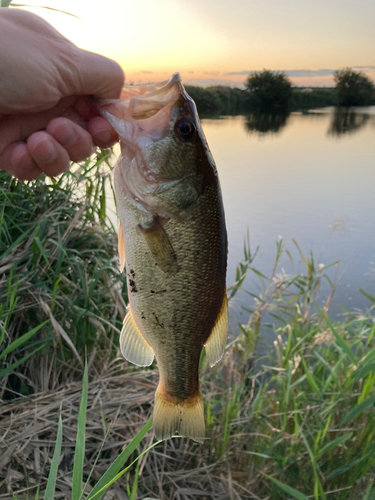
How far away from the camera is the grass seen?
244 cm

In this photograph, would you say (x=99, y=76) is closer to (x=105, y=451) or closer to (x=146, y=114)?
(x=146, y=114)

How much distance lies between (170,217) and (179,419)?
0.88 m

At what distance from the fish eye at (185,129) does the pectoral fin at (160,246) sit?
343mm

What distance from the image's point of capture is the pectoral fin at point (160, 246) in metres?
1.62

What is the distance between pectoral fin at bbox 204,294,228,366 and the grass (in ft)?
2.48

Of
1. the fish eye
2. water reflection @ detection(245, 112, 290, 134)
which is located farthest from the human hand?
water reflection @ detection(245, 112, 290, 134)

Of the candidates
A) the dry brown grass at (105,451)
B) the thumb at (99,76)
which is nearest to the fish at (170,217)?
the thumb at (99,76)

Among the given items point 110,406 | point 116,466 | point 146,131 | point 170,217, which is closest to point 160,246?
point 170,217

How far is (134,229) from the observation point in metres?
1.65

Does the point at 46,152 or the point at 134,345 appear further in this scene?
the point at 46,152

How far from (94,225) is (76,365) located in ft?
4.17

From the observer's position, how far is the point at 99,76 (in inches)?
76.3

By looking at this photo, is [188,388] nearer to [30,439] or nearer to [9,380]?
[30,439]

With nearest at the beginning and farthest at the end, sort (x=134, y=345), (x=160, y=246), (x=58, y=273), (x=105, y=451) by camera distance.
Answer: (x=160, y=246)
(x=134, y=345)
(x=105, y=451)
(x=58, y=273)
